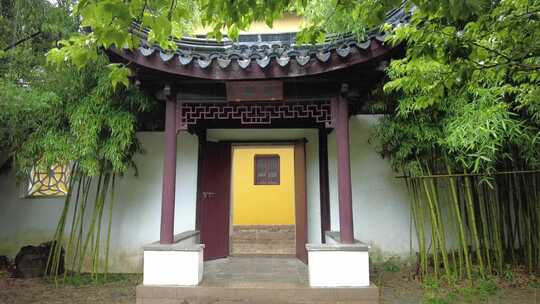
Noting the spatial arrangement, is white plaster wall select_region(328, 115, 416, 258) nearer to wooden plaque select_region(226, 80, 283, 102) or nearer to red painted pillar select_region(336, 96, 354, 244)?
red painted pillar select_region(336, 96, 354, 244)

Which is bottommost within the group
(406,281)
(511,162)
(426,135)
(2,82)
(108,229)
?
(406,281)

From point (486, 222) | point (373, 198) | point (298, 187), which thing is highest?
point (298, 187)

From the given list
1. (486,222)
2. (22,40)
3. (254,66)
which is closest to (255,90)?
(254,66)

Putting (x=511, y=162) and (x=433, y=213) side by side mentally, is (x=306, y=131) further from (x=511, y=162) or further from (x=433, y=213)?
(x=511, y=162)

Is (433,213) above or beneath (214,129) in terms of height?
beneath

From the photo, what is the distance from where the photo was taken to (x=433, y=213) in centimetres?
340

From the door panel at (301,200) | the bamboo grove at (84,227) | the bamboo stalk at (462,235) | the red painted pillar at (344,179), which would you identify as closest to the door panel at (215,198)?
the door panel at (301,200)

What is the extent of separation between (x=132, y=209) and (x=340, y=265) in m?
2.87

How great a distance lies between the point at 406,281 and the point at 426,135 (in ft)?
5.50

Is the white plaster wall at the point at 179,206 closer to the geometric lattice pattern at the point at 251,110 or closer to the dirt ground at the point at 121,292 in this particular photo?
the dirt ground at the point at 121,292

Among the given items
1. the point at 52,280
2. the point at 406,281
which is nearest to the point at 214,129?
the point at 52,280

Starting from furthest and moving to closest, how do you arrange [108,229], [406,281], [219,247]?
[219,247] < [108,229] < [406,281]

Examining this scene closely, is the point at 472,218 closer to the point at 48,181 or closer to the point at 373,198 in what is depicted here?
the point at 373,198

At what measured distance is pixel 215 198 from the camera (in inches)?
176
